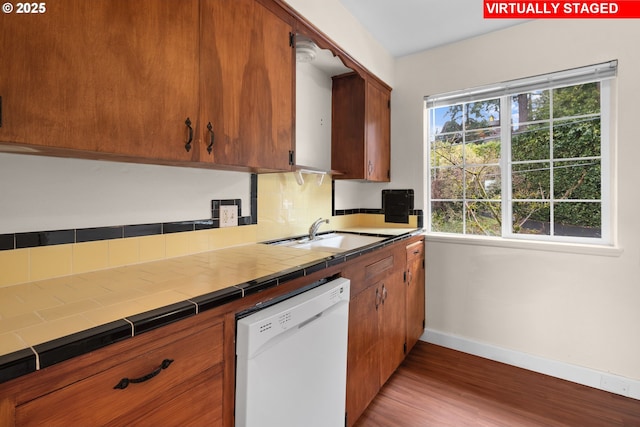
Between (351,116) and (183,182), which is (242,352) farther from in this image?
(351,116)

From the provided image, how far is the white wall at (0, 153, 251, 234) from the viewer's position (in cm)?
97

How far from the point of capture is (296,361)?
1.11 metres

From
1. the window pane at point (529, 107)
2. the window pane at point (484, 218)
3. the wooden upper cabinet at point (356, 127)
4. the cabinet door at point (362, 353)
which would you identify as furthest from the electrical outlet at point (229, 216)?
the window pane at point (529, 107)

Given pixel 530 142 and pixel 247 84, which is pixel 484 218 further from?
pixel 247 84

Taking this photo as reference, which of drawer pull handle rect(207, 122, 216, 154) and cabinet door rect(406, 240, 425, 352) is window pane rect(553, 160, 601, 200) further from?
Result: drawer pull handle rect(207, 122, 216, 154)

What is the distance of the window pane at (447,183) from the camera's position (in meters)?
2.66

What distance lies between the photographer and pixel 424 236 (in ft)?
8.85

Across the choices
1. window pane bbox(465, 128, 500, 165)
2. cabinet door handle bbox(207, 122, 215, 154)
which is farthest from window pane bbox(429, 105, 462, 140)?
cabinet door handle bbox(207, 122, 215, 154)

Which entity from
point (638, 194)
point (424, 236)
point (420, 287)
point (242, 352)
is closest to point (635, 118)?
point (638, 194)

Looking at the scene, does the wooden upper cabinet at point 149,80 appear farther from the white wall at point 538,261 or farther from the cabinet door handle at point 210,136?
the white wall at point 538,261

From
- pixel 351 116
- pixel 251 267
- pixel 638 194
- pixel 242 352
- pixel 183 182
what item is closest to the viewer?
pixel 242 352

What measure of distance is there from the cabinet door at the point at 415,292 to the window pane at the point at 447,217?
26cm

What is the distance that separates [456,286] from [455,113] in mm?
1497

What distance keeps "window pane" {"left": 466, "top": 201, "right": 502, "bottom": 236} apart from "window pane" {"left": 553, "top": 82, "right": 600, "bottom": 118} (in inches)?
31.2
